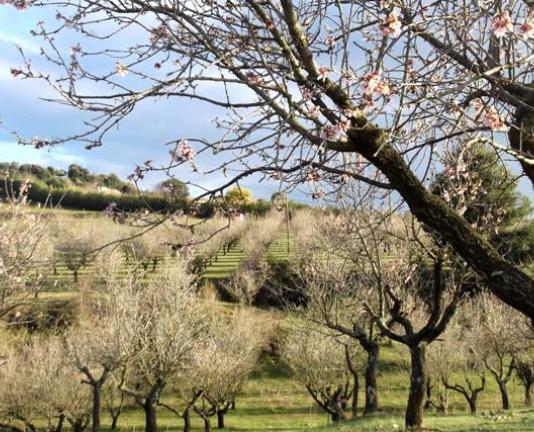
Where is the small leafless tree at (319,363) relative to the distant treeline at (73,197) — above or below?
below

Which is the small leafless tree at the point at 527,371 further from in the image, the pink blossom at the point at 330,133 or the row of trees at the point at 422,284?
the pink blossom at the point at 330,133

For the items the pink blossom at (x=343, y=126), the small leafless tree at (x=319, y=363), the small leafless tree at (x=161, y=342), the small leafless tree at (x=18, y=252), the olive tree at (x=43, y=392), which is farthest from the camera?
the small leafless tree at (x=319, y=363)

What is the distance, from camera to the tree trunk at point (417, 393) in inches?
404

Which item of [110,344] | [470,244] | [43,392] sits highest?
[470,244]

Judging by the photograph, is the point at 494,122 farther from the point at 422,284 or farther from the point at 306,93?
the point at 422,284

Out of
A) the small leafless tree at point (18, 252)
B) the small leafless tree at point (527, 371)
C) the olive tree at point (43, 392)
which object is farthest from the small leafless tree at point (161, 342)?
the small leafless tree at point (527, 371)

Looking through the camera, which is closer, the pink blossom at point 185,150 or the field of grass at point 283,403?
the pink blossom at point 185,150

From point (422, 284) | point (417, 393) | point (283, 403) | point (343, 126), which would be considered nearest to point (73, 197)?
point (283, 403)

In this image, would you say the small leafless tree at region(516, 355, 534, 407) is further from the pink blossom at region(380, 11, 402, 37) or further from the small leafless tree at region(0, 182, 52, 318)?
the pink blossom at region(380, 11, 402, 37)

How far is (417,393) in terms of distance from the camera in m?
10.4

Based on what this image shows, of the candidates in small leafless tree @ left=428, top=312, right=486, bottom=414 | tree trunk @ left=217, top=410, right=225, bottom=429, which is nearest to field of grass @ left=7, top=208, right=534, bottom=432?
tree trunk @ left=217, top=410, right=225, bottom=429

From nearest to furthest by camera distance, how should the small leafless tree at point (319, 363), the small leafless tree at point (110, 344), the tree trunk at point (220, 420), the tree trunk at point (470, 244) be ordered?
the tree trunk at point (470, 244) < the small leafless tree at point (110, 344) < the small leafless tree at point (319, 363) < the tree trunk at point (220, 420)

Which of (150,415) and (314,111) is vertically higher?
(314,111)

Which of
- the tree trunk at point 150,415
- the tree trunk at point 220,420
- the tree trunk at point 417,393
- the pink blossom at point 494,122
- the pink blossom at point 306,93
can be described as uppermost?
the pink blossom at point 306,93
